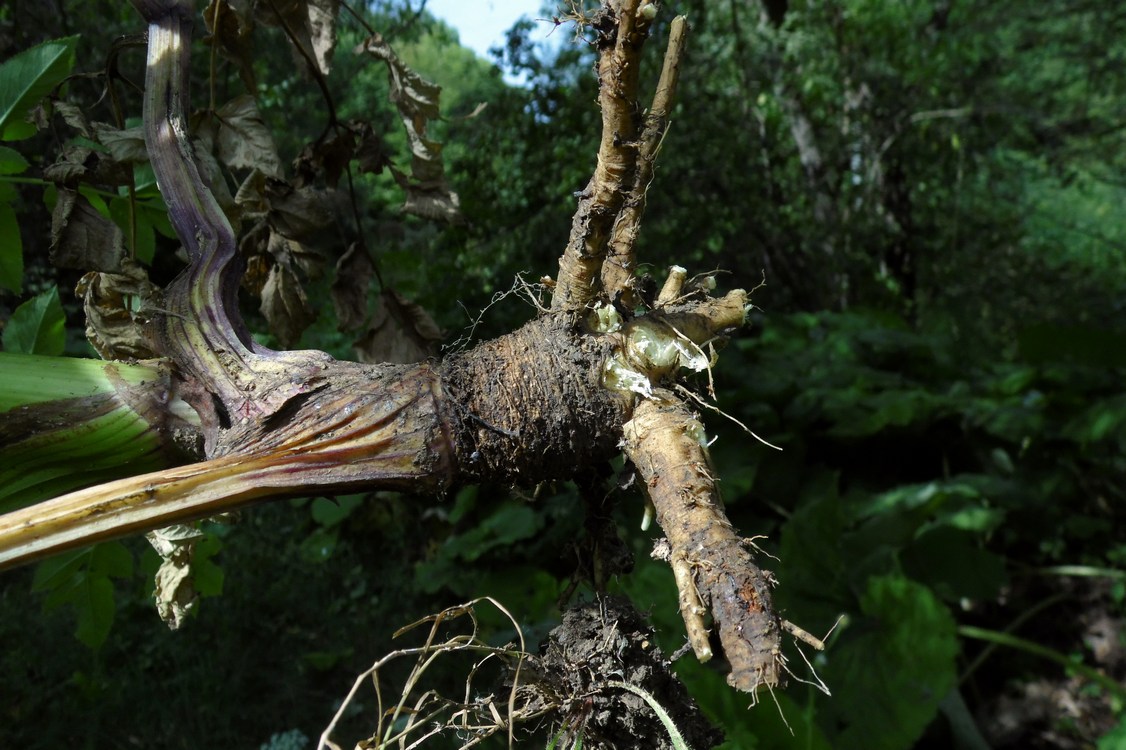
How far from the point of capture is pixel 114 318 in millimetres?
927

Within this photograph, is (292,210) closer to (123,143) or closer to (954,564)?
(123,143)

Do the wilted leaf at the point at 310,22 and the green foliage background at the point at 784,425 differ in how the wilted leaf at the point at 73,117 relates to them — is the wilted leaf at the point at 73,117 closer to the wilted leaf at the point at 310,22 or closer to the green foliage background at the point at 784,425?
the green foliage background at the point at 784,425

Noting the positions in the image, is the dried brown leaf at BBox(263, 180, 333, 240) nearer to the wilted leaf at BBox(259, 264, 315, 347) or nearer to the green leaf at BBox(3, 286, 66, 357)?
the wilted leaf at BBox(259, 264, 315, 347)

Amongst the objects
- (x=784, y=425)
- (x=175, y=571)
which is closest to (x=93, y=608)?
(x=175, y=571)

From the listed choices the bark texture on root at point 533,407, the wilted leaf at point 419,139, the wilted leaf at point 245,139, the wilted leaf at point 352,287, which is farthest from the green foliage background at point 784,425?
the wilted leaf at point 419,139

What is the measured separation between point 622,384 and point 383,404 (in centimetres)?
25

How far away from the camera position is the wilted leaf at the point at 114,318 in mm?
918

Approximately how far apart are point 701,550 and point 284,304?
29.3 inches

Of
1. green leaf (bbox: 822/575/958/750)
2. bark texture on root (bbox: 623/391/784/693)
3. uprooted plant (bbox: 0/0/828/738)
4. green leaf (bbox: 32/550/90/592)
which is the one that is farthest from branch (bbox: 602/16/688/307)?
green leaf (bbox: 822/575/958/750)

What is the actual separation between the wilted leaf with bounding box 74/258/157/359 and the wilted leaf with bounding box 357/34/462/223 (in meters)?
0.45

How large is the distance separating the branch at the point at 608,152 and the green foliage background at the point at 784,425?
0.26 meters

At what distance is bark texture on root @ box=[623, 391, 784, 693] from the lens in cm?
67

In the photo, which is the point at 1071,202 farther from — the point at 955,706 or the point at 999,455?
the point at 955,706

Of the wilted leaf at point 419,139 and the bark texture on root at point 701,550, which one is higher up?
the wilted leaf at point 419,139
